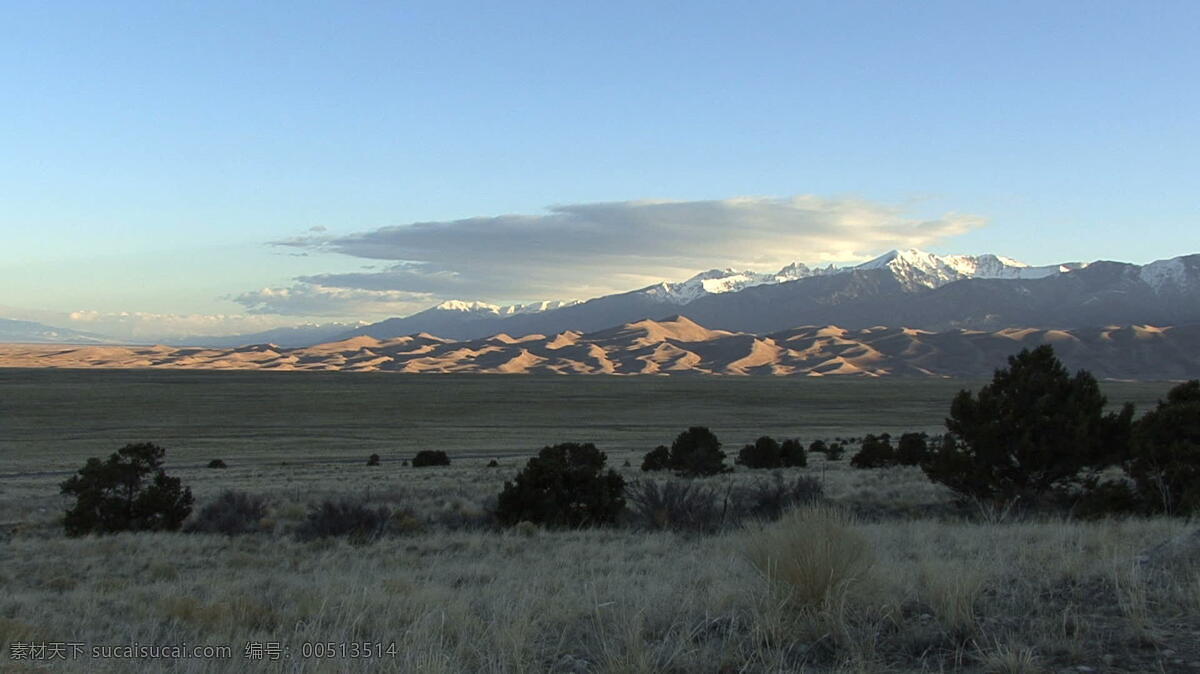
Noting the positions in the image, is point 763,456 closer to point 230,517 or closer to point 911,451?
point 911,451

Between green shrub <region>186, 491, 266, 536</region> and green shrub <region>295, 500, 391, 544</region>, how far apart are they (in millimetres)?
1513

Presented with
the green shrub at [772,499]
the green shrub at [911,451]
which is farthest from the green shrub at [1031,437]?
the green shrub at [911,451]

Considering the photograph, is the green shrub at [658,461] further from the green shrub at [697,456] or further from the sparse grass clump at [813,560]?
the sparse grass clump at [813,560]

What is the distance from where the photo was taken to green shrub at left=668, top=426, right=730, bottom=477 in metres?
27.6

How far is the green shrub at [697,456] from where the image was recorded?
27.6 m

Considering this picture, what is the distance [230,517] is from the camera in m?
16.2

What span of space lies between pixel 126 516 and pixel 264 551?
19.0 ft

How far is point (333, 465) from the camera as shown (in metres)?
38.4

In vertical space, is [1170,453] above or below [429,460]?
above

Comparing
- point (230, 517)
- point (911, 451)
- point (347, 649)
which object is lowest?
point (911, 451)

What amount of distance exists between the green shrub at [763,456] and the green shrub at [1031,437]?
1588cm

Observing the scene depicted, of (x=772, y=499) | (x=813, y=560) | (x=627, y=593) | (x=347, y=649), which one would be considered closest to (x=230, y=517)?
(x=772, y=499)

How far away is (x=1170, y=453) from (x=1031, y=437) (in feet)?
6.92

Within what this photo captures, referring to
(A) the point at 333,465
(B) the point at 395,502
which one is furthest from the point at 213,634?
(A) the point at 333,465
